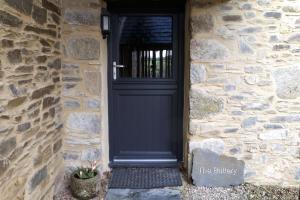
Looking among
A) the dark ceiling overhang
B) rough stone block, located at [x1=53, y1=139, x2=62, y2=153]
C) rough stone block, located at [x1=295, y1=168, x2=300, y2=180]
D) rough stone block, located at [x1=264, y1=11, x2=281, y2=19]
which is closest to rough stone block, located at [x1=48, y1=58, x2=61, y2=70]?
rough stone block, located at [x1=53, y1=139, x2=62, y2=153]

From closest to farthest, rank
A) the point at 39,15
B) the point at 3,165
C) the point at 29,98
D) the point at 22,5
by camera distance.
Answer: the point at 3,165, the point at 22,5, the point at 29,98, the point at 39,15

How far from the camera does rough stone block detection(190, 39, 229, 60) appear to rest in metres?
3.30

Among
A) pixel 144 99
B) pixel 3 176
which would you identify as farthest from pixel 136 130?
pixel 3 176

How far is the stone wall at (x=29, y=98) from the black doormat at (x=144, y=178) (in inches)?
25.5

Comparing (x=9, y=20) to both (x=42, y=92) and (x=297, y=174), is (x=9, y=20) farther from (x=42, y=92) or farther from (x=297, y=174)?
(x=297, y=174)

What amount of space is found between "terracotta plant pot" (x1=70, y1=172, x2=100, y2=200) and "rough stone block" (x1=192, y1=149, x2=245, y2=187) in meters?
1.04

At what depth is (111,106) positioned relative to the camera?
374cm

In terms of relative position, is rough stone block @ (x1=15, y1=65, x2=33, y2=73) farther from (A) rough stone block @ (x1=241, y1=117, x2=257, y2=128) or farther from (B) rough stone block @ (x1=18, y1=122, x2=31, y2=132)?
(A) rough stone block @ (x1=241, y1=117, x2=257, y2=128)

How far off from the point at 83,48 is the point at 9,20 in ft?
3.74

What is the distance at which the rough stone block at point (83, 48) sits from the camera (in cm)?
330

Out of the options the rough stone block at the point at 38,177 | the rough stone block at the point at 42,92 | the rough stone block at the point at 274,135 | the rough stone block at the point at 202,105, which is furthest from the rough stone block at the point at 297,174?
the rough stone block at the point at 42,92

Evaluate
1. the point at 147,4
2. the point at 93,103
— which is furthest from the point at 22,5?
the point at 147,4

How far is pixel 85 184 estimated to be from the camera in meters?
3.09

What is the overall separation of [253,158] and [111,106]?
166cm
